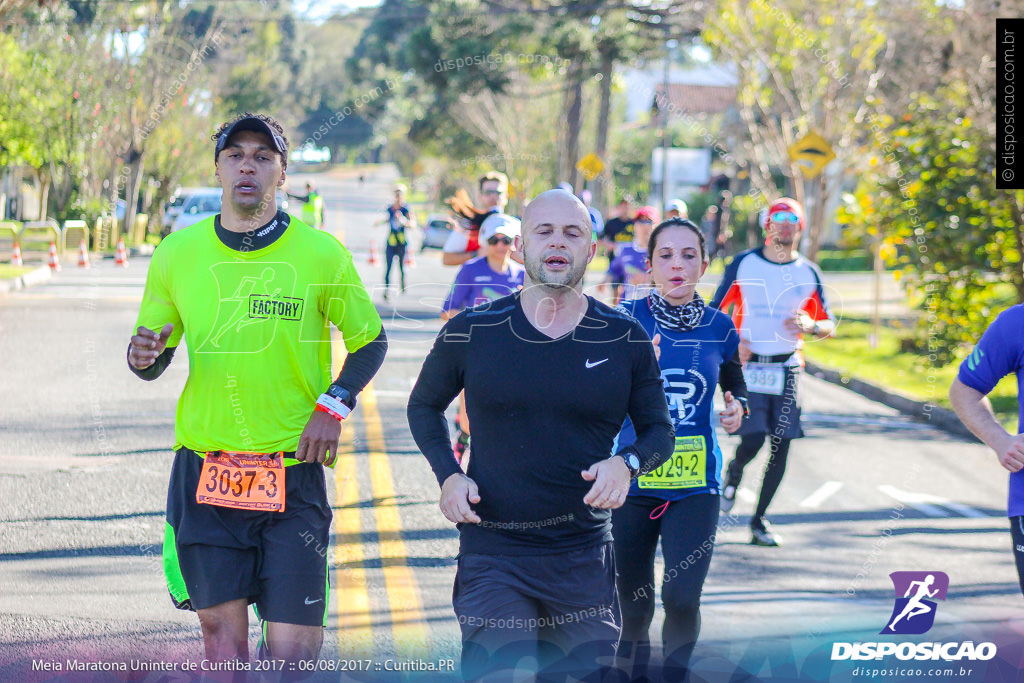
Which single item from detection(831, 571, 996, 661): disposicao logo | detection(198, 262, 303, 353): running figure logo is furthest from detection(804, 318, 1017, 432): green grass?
detection(198, 262, 303, 353): running figure logo

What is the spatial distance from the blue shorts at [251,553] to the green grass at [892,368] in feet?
33.9

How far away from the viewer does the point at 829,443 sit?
37.9 feet

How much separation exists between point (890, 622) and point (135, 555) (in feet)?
12.7

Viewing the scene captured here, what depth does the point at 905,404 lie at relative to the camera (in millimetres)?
14375

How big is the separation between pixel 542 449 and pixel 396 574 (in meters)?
2.98

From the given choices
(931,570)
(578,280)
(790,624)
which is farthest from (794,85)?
(578,280)

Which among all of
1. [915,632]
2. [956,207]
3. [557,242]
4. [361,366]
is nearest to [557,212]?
[557,242]

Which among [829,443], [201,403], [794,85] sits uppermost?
[794,85]

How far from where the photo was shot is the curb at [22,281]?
16906mm

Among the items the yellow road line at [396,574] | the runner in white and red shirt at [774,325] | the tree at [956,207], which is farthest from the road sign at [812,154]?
the runner in white and red shirt at [774,325]

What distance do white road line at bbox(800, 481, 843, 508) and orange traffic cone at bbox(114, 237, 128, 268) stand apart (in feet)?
27.5

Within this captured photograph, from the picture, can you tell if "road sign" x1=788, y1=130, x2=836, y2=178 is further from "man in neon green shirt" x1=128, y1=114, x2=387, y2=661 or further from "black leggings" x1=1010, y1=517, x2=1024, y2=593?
"man in neon green shirt" x1=128, y1=114, x2=387, y2=661

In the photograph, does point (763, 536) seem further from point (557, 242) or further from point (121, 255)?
point (121, 255)

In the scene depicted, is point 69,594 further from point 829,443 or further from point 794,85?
point 794,85
